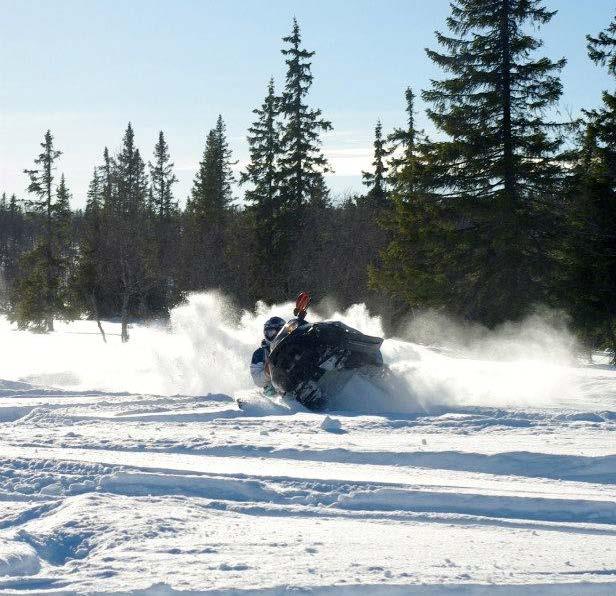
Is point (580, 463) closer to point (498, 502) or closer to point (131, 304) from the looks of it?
point (498, 502)

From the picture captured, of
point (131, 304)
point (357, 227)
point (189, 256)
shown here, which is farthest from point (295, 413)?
point (131, 304)

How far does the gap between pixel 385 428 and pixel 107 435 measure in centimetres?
300

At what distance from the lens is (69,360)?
667 inches

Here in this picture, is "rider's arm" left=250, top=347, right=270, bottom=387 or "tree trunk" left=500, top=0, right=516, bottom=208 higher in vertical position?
"tree trunk" left=500, top=0, right=516, bottom=208

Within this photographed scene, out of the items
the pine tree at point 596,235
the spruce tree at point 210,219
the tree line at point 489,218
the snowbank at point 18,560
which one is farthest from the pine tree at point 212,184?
the snowbank at point 18,560

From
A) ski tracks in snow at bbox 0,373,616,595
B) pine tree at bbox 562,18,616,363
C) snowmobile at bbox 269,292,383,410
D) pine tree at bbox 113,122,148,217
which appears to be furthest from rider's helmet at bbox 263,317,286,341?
pine tree at bbox 113,122,148,217

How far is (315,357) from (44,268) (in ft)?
122

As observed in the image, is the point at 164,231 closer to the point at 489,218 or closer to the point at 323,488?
the point at 489,218

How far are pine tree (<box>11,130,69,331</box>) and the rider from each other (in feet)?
107

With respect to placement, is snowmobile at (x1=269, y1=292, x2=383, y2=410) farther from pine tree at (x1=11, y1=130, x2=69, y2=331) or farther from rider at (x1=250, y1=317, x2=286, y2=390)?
pine tree at (x1=11, y1=130, x2=69, y2=331)

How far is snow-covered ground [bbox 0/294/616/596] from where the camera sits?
4.12 meters

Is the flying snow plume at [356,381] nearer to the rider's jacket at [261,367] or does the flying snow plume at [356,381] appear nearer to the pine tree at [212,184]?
the rider's jacket at [261,367]

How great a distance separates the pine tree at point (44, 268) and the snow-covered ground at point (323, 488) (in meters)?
31.5

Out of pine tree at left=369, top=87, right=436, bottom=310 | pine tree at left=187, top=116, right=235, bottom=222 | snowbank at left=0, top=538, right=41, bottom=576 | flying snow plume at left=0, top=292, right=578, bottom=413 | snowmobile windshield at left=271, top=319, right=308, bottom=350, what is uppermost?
pine tree at left=187, top=116, right=235, bottom=222
